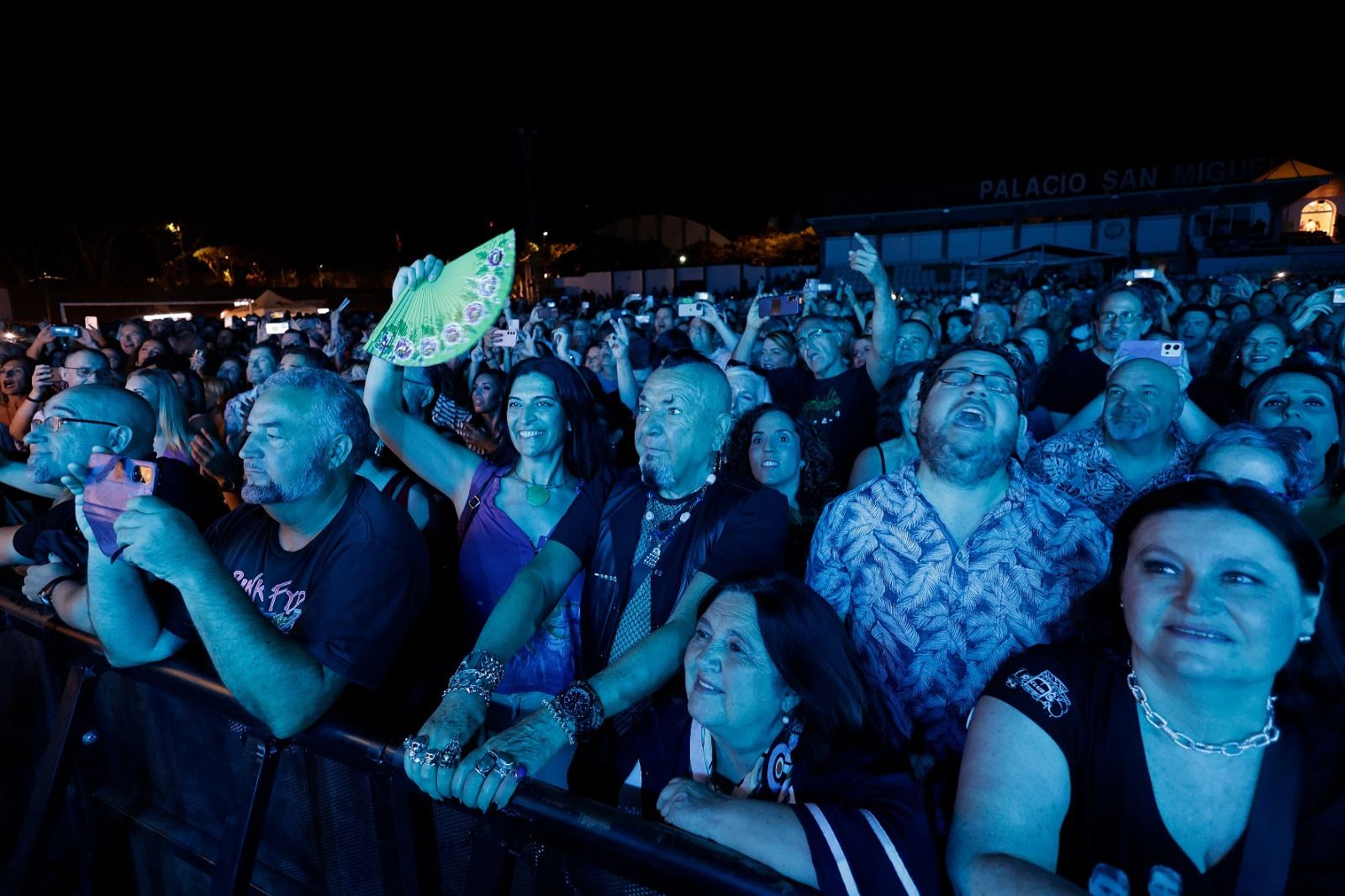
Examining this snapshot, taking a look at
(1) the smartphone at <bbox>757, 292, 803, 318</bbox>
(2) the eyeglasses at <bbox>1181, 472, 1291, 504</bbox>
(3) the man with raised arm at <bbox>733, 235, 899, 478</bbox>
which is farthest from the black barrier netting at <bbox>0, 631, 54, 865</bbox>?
(1) the smartphone at <bbox>757, 292, 803, 318</bbox>

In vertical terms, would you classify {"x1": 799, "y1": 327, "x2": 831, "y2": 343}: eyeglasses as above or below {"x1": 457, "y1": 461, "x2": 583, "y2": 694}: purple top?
above

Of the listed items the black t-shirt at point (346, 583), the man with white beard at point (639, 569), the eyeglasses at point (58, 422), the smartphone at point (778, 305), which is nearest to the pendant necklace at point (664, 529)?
the man with white beard at point (639, 569)

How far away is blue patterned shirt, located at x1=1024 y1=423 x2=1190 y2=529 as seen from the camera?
313 cm

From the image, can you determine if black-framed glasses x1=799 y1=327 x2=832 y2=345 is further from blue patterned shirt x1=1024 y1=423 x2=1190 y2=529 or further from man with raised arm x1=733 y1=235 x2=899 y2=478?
blue patterned shirt x1=1024 y1=423 x2=1190 y2=529

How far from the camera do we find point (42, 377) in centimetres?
538

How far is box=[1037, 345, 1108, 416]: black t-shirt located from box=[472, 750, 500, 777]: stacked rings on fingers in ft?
14.9

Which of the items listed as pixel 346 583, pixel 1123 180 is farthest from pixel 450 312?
pixel 1123 180

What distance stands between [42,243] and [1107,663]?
3920 cm

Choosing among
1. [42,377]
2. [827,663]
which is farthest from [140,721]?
[42,377]

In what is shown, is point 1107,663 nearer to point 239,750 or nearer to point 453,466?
point 239,750

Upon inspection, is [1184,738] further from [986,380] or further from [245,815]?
[245,815]

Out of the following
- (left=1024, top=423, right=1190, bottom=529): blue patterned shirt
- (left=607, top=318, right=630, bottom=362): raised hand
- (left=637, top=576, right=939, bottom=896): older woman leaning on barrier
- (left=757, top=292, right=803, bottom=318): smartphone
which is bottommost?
(left=637, top=576, right=939, bottom=896): older woman leaning on barrier

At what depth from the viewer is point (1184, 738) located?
A: 1.47 m

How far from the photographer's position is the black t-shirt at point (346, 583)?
192 centimetres
